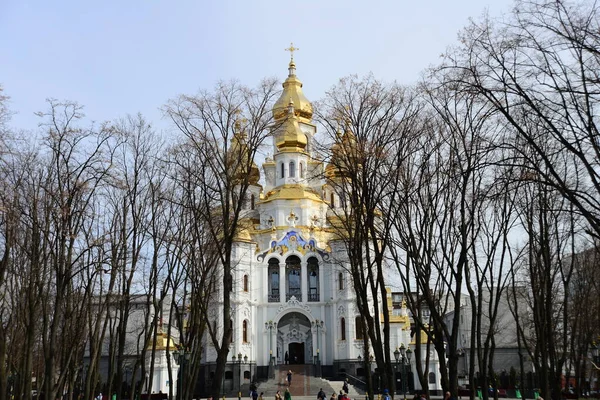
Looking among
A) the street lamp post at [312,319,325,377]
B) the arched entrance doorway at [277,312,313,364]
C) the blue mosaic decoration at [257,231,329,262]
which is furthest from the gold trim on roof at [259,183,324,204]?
the street lamp post at [312,319,325,377]

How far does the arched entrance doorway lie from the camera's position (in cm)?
5388

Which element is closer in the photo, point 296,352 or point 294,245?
point 296,352

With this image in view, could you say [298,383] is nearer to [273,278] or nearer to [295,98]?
[273,278]

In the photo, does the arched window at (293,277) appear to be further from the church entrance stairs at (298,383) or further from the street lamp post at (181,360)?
the street lamp post at (181,360)

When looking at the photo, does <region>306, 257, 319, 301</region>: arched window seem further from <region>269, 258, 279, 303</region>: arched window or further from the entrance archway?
the entrance archway

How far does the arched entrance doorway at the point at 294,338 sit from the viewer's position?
53875 millimetres

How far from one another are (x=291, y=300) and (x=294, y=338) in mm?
3201

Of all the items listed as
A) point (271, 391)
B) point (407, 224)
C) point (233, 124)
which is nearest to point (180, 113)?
point (233, 124)

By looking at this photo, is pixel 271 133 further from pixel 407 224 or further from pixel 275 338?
pixel 275 338

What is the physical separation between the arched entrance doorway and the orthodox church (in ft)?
0.26

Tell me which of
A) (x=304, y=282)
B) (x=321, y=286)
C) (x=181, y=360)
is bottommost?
(x=181, y=360)

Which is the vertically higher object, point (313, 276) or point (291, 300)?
point (313, 276)

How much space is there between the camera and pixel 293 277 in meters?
55.7

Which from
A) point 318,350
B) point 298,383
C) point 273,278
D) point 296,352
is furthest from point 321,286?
point 298,383
